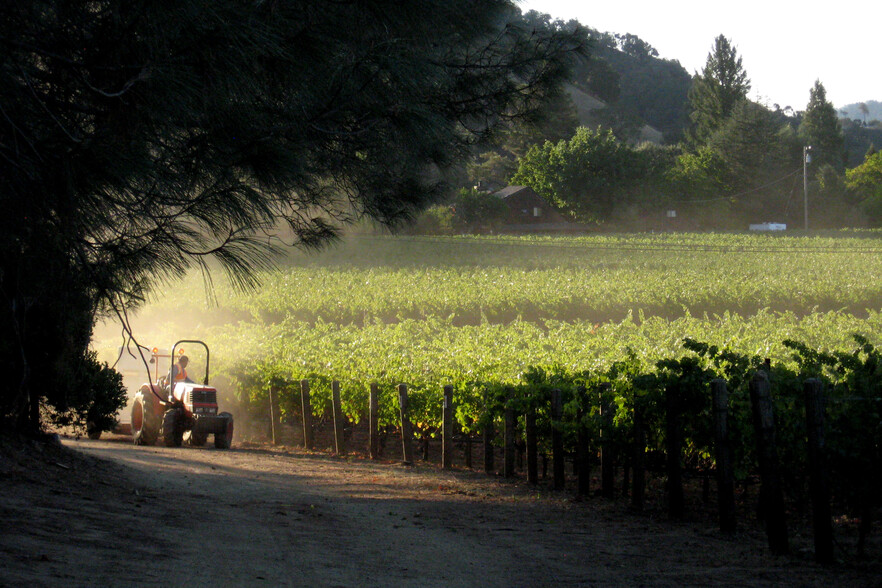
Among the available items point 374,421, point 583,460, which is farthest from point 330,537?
point 374,421

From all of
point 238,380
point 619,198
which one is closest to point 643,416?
point 238,380

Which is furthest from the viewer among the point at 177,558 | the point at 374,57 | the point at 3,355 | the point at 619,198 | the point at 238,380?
the point at 619,198

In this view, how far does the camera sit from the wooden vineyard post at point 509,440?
11430 mm

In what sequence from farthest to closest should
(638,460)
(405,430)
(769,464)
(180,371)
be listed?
(180,371), (405,430), (638,460), (769,464)

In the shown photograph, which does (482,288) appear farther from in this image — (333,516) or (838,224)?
(838,224)

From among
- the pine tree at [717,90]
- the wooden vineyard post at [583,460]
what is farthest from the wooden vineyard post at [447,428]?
the pine tree at [717,90]

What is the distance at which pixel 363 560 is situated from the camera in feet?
21.5

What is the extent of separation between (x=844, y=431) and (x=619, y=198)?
64301mm

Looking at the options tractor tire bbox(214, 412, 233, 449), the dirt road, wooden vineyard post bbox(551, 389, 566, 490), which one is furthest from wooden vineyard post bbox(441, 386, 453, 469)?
tractor tire bbox(214, 412, 233, 449)

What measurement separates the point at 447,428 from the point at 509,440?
156 cm

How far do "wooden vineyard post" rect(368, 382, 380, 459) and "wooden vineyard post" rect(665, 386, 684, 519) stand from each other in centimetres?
668

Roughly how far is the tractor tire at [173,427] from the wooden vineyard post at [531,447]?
7.00 m

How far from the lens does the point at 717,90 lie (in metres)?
99.7

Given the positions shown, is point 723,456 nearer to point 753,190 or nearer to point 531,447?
point 531,447
